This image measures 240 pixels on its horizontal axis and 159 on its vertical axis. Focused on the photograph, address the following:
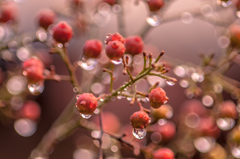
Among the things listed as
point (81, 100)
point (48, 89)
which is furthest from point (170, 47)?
point (81, 100)

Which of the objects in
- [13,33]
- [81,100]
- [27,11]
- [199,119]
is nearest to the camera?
[81,100]

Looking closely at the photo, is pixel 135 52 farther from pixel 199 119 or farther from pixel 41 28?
pixel 199 119

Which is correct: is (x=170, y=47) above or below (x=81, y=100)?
below

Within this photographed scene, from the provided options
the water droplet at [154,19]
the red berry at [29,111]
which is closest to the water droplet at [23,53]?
the red berry at [29,111]

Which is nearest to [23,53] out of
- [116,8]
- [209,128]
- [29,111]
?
[29,111]

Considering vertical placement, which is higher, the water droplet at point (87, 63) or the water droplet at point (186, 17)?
the water droplet at point (87, 63)

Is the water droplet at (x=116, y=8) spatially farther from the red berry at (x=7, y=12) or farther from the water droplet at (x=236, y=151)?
the water droplet at (x=236, y=151)
